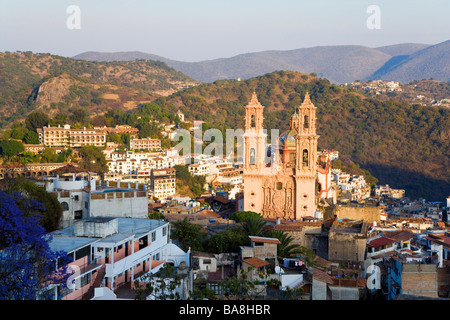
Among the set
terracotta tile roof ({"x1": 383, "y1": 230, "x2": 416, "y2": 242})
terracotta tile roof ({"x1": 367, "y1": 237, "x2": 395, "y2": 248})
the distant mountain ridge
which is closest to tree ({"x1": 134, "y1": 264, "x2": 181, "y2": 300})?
terracotta tile roof ({"x1": 367, "y1": 237, "x2": 395, "y2": 248})

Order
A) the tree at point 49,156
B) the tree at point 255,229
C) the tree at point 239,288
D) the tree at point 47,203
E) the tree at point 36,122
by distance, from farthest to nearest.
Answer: the tree at point 36,122
the tree at point 49,156
the tree at point 255,229
the tree at point 47,203
the tree at point 239,288

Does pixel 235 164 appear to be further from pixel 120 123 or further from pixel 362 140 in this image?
pixel 362 140

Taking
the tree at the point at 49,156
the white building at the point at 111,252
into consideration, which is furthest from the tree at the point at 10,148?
the white building at the point at 111,252

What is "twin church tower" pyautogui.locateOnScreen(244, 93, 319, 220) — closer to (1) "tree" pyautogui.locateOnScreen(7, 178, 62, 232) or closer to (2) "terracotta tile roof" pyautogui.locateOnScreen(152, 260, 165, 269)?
(1) "tree" pyautogui.locateOnScreen(7, 178, 62, 232)

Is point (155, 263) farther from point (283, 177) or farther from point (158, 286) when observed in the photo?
point (283, 177)

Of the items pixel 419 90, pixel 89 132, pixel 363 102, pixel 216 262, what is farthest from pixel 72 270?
pixel 419 90

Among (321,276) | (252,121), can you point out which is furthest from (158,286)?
(252,121)

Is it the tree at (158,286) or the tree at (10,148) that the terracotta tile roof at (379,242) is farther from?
the tree at (10,148)
